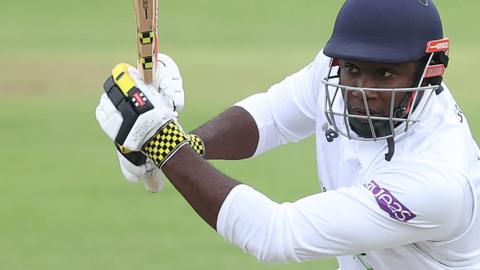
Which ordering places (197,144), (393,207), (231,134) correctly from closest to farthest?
1. (393,207)
2. (197,144)
3. (231,134)

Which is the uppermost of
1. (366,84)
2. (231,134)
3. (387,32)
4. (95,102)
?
(387,32)

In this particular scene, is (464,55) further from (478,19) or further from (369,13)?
(369,13)

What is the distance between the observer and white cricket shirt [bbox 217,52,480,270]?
12.9 feet

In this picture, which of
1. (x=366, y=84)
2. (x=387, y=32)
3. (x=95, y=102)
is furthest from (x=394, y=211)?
(x=95, y=102)

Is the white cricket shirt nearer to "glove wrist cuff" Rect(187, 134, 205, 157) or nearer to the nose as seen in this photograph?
the nose

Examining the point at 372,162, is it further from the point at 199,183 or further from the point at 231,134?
the point at 231,134

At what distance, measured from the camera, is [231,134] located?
4.89 metres

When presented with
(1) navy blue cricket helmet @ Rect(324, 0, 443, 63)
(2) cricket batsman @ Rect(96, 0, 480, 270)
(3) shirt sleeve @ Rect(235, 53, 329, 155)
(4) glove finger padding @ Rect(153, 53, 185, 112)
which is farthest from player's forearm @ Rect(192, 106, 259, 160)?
(1) navy blue cricket helmet @ Rect(324, 0, 443, 63)

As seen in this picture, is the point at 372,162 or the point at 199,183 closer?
the point at 199,183

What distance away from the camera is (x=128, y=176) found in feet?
14.2

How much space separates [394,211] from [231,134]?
117 cm

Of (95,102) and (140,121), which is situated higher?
(140,121)

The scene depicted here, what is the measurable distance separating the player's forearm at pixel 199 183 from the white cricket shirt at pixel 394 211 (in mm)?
37

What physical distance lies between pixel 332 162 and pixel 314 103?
0.42m
